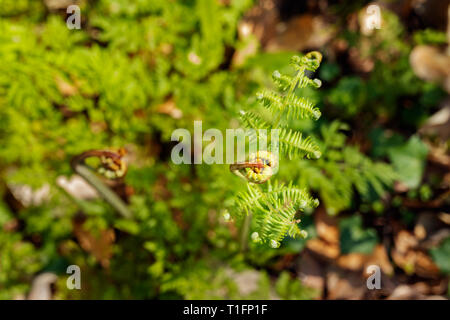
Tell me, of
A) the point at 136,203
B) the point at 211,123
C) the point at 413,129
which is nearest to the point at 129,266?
the point at 136,203

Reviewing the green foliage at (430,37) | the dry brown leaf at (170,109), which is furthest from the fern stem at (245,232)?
the green foliage at (430,37)

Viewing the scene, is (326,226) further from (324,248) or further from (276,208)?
(276,208)

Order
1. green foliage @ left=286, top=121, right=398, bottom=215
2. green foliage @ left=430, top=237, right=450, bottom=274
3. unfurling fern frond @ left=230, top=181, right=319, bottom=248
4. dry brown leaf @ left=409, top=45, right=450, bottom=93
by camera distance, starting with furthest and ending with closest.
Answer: dry brown leaf @ left=409, top=45, right=450, bottom=93
green foliage @ left=430, top=237, right=450, bottom=274
green foliage @ left=286, top=121, right=398, bottom=215
unfurling fern frond @ left=230, top=181, right=319, bottom=248

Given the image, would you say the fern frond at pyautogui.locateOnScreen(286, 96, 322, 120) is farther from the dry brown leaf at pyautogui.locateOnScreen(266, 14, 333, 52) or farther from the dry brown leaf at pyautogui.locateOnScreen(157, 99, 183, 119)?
the dry brown leaf at pyautogui.locateOnScreen(266, 14, 333, 52)

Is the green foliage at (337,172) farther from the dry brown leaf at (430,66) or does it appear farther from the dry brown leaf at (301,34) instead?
the dry brown leaf at (301,34)

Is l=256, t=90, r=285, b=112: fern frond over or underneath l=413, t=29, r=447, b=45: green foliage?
underneath

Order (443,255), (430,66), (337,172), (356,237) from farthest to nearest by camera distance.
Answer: (430,66) < (356,237) < (443,255) < (337,172)

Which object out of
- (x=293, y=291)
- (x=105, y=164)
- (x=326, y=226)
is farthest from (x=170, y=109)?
(x=293, y=291)

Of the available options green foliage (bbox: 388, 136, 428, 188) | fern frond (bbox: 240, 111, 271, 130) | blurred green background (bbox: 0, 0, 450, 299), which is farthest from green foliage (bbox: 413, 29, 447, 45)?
fern frond (bbox: 240, 111, 271, 130)

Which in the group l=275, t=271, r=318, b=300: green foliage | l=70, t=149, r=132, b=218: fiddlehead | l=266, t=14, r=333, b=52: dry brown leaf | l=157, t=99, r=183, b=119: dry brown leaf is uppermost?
l=266, t=14, r=333, b=52: dry brown leaf
